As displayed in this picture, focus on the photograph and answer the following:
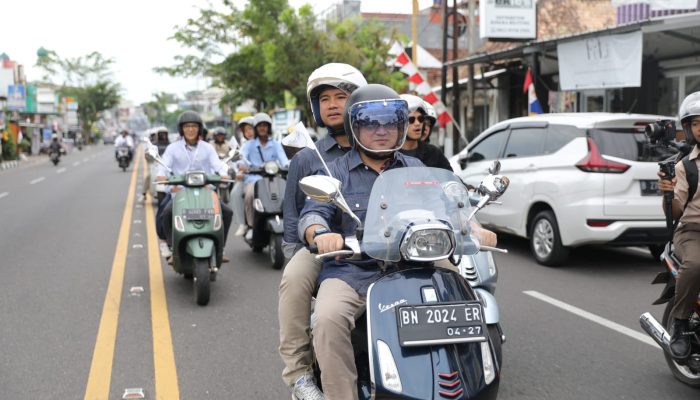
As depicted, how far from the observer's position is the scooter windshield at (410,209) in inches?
109

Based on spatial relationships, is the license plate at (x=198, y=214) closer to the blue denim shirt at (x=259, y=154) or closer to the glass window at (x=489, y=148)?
the blue denim shirt at (x=259, y=154)

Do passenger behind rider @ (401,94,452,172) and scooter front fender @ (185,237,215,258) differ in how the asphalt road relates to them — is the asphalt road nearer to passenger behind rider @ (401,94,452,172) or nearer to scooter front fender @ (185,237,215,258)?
scooter front fender @ (185,237,215,258)

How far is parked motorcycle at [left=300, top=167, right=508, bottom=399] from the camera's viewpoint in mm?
2592

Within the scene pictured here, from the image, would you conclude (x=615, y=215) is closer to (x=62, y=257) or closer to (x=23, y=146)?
(x=62, y=257)

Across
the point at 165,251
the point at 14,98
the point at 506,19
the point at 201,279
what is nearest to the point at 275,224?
the point at 165,251

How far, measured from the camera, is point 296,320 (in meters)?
3.36

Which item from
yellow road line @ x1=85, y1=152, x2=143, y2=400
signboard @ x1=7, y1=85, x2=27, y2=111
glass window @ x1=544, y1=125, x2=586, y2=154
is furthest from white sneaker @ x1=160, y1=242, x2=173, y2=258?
signboard @ x1=7, y1=85, x2=27, y2=111

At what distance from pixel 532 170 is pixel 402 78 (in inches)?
796

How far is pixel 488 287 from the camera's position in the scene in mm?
4645

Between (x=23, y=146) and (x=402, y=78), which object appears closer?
(x=402, y=78)

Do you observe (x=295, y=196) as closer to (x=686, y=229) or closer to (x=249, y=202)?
(x=686, y=229)

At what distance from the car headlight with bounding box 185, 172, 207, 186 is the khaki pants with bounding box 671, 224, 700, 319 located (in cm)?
422

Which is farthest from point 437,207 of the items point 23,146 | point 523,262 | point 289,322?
point 23,146

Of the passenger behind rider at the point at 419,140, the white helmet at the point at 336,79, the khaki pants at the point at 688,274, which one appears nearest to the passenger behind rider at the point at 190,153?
the passenger behind rider at the point at 419,140
